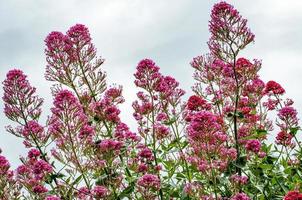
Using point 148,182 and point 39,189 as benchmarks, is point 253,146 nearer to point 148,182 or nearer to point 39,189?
point 148,182

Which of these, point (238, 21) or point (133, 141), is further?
point (133, 141)

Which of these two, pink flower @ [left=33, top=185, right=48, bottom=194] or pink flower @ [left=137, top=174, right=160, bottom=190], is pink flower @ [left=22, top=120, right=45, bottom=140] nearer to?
pink flower @ [left=33, top=185, right=48, bottom=194]

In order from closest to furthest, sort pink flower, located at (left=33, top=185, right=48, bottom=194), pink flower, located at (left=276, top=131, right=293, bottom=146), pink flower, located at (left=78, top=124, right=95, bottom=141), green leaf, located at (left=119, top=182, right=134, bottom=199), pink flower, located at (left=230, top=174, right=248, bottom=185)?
pink flower, located at (left=230, top=174, right=248, bottom=185) → green leaf, located at (left=119, top=182, right=134, bottom=199) → pink flower, located at (left=78, top=124, right=95, bottom=141) → pink flower, located at (left=33, top=185, right=48, bottom=194) → pink flower, located at (left=276, top=131, right=293, bottom=146)

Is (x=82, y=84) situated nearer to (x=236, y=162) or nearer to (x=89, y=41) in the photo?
(x=89, y=41)

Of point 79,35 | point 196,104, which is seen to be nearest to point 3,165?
point 79,35

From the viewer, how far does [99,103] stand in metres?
9.41

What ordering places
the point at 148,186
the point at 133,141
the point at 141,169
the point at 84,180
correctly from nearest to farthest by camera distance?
the point at 148,186, the point at 84,180, the point at 141,169, the point at 133,141

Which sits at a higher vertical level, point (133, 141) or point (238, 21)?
point (238, 21)

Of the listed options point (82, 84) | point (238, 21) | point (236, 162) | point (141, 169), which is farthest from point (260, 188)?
point (82, 84)

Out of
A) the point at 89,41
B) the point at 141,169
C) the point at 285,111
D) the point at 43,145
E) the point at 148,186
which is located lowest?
the point at 148,186

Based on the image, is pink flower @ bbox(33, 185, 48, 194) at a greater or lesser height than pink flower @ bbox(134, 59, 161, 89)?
lesser

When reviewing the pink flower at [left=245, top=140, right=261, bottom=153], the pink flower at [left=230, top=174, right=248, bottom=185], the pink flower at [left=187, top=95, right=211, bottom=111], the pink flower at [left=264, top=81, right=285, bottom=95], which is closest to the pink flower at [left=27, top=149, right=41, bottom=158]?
the pink flower at [left=187, top=95, right=211, bottom=111]

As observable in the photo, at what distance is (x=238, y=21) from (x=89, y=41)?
2692mm

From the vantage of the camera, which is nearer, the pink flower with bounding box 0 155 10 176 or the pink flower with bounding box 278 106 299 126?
the pink flower with bounding box 278 106 299 126
